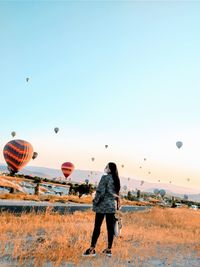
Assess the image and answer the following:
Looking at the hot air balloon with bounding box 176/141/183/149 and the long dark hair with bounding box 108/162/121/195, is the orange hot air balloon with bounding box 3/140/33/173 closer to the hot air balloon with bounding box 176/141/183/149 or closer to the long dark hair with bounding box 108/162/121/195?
the hot air balloon with bounding box 176/141/183/149

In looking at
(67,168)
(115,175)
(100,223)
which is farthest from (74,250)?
(67,168)

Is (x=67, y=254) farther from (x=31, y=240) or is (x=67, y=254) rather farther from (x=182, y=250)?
(x=182, y=250)

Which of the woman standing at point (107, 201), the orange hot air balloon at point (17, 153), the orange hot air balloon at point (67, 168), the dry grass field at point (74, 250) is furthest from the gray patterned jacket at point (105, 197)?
the orange hot air balloon at point (67, 168)

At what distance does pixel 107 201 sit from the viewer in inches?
316

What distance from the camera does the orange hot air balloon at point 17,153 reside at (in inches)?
1866

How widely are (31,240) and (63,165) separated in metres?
56.2

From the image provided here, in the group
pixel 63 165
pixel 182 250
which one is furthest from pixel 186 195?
pixel 182 250

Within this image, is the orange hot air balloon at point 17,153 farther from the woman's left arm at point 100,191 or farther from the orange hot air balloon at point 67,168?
the woman's left arm at point 100,191

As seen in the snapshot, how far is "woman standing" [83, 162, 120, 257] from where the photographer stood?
8016mm

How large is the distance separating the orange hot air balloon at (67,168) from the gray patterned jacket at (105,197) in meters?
56.3

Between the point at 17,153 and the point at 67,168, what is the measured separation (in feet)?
59.9

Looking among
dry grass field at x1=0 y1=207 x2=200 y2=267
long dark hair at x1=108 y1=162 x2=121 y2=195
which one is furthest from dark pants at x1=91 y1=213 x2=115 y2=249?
long dark hair at x1=108 y1=162 x2=121 y2=195

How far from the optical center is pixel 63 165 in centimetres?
6519

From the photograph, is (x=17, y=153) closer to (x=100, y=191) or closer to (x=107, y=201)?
(x=100, y=191)
